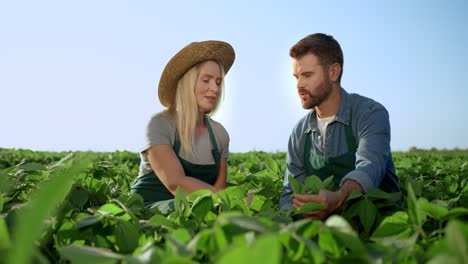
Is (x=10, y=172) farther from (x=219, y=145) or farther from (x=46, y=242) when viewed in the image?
(x=219, y=145)

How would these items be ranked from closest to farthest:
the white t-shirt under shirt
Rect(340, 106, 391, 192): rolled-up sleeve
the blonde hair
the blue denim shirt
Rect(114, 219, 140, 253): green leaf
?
Rect(114, 219, 140, 253): green leaf → Rect(340, 106, 391, 192): rolled-up sleeve → the blue denim shirt → the white t-shirt under shirt → the blonde hair

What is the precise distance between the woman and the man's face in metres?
0.74

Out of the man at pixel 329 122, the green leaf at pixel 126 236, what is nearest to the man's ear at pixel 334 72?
the man at pixel 329 122

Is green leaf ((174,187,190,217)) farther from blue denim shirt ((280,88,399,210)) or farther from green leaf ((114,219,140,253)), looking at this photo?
blue denim shirt ((280,88,399,210))

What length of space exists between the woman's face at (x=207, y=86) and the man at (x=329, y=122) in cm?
67

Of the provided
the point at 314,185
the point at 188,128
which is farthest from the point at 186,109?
the point at 314,185

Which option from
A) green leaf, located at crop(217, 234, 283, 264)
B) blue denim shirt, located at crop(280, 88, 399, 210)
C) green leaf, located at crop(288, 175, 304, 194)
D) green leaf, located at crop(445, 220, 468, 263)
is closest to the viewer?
green leaf, located at crop(217, 234, 283, 264)

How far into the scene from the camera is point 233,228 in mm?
934

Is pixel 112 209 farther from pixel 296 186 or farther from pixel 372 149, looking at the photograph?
pixel 372 149

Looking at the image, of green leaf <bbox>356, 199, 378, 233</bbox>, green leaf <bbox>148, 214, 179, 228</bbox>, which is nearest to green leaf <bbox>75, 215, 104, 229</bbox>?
green leaf <bbox>148, 214, 179, 228</bbox>

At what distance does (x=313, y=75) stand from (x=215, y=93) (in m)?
0.82

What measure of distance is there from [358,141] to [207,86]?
1209mm

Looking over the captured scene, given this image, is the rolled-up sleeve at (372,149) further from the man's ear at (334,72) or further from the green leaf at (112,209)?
the green leaf at (112,209)

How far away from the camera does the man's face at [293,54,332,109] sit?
307cm
